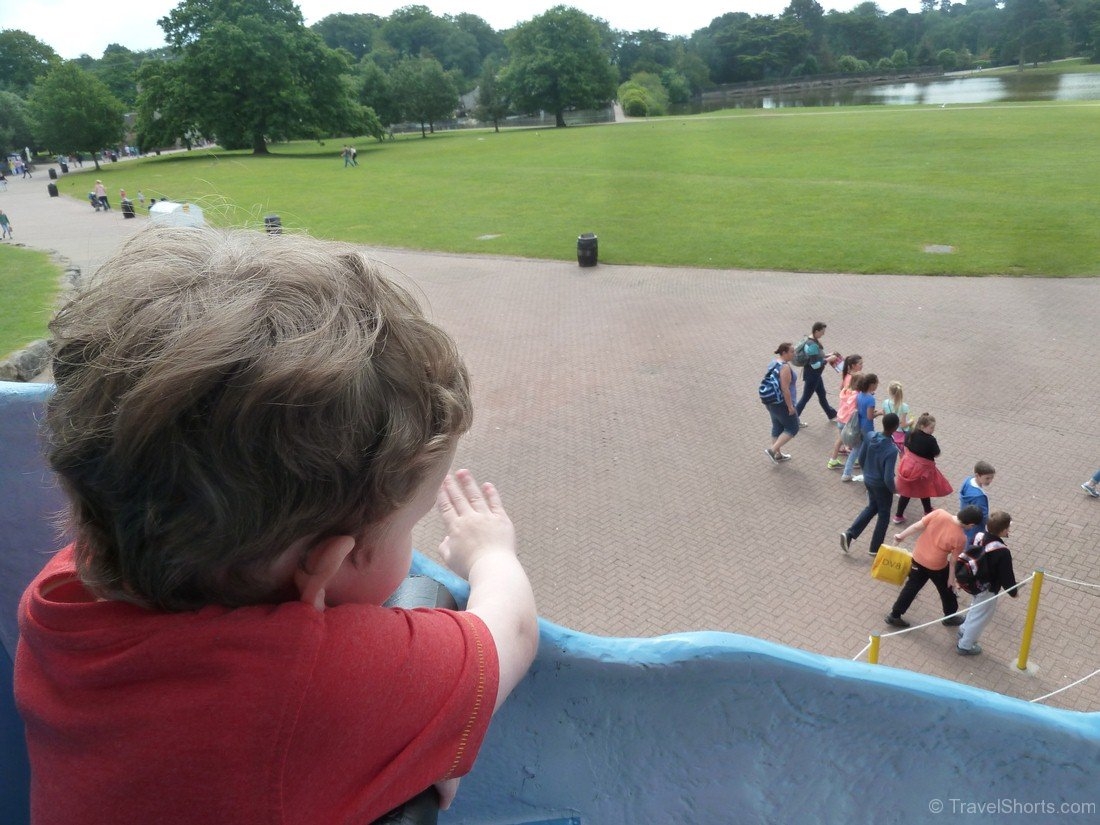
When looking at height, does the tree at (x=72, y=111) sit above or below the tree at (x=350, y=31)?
below

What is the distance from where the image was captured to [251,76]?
53906 millimetres

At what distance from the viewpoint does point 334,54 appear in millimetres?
57656

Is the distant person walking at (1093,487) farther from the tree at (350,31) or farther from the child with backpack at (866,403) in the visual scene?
the tree at (350,31)

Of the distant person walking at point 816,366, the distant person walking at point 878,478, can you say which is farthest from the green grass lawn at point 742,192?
the distant person walking at point 816,366

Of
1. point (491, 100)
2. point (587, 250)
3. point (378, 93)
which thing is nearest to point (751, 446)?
point (587, 250)

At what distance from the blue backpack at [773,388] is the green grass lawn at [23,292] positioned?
932 centimetres

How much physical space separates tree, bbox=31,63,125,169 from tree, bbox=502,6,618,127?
126ft

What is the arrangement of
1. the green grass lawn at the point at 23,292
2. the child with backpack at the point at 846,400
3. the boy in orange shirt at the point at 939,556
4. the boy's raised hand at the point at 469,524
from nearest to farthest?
the boy's raised hand at the point at 469,524, the boy in orange shirt at the point at 939,556, the child with backpack at the point at 846,400, the green grass lawn at the point at 23,292

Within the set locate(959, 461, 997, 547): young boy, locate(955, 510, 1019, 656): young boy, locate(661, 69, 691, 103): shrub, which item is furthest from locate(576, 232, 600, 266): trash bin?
locate(661, 69, 691, 103): shrub

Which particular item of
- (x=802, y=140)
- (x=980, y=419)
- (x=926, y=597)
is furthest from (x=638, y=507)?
(x=802, y=140)

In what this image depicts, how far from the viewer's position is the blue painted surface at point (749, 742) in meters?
1.32

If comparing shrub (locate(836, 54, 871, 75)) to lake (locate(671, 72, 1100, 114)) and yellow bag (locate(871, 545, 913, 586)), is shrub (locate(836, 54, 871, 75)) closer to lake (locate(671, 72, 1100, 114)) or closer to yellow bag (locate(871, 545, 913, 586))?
lake (locate(671, 72, 1100, 114))

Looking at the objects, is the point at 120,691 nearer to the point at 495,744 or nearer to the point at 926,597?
the point at 495,744

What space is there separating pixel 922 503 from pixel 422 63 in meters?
75.6
